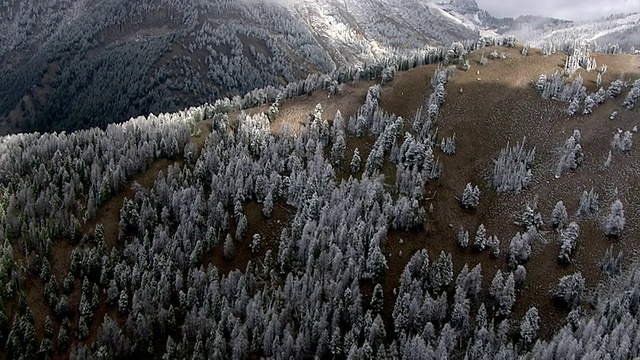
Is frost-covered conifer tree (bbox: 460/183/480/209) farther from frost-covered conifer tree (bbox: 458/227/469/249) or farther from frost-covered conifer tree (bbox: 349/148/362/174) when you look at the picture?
frost-covered conifer tree (bbox: 349/148/362/174)

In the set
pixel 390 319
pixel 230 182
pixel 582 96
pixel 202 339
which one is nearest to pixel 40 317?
pixel 202 339

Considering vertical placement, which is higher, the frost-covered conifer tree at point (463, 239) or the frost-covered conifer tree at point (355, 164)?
the frost-covered conifer tree at point (355, 164)

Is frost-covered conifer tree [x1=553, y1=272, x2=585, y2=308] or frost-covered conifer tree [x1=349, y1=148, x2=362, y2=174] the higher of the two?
frost-covered conifer tree [x1=349, y1=148, x2=362, y2=174]

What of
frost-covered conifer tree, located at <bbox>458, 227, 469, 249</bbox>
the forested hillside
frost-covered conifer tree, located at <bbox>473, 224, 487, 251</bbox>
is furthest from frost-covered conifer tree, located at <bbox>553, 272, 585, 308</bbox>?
frost-covered conifer tree, located at <bbox>458, 227, 469, 249</bbox>

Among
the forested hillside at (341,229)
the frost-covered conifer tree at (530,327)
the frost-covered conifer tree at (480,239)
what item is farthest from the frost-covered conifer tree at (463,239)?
the frost-covered conifer tree at (530,327)

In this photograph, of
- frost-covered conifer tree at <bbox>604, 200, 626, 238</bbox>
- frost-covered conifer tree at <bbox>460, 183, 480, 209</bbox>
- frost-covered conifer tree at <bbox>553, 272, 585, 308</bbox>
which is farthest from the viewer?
frost-covered conifer tree at <bbox>460, 183, 480, 209</bbox>

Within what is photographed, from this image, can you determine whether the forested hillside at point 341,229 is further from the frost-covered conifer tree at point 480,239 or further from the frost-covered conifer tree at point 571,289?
the frost-covered conifer tree at point 480,239

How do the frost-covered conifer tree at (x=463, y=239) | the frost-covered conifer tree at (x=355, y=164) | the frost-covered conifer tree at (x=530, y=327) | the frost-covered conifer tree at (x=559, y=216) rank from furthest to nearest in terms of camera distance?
the frost-covered conifer tree at (x=355, y=164)
the frost-covered conifer tree at (x=559, y=216)
the frost-covered conifer tree at (x=463, y=239)
the frost-covered conifer tree at (x=530, y=327)

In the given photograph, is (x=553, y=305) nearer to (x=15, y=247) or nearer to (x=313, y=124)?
(x=313, y=124)
